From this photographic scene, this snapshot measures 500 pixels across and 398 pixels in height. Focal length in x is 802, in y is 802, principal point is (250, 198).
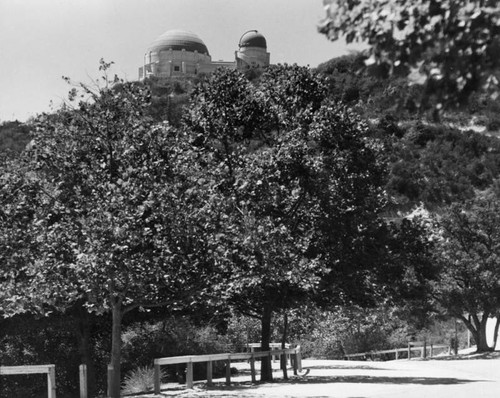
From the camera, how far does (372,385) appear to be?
Answer: 18516 millimetres

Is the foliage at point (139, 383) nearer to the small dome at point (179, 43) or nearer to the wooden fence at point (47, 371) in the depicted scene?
the wooden fence at point (47, 371)

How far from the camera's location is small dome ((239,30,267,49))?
483 feet

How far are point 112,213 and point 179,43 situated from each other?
139 m

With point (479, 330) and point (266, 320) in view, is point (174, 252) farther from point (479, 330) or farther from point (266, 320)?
point (479, 330)

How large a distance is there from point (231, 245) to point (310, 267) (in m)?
2.42

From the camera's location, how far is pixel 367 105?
8256 centimetres

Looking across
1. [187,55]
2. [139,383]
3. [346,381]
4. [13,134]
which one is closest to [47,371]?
[139,383]

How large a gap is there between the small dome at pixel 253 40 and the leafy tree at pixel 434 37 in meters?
145

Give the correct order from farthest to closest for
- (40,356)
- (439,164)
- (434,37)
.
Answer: (439,164) → (40,356) → (434,37)

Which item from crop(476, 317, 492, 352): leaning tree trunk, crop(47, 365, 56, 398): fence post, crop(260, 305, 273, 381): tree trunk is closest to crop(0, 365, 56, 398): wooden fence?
crop(47, 365, 56, 398): fence post

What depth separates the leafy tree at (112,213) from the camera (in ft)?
44.6

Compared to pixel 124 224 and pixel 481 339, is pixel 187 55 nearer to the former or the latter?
pixel 481 339

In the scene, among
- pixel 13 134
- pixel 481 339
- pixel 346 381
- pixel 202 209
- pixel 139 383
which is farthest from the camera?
pixel 13 134

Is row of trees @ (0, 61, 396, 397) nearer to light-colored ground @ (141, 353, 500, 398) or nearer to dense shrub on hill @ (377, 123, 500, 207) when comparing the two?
light-colored ground @ (141, 353, 500, 398)
